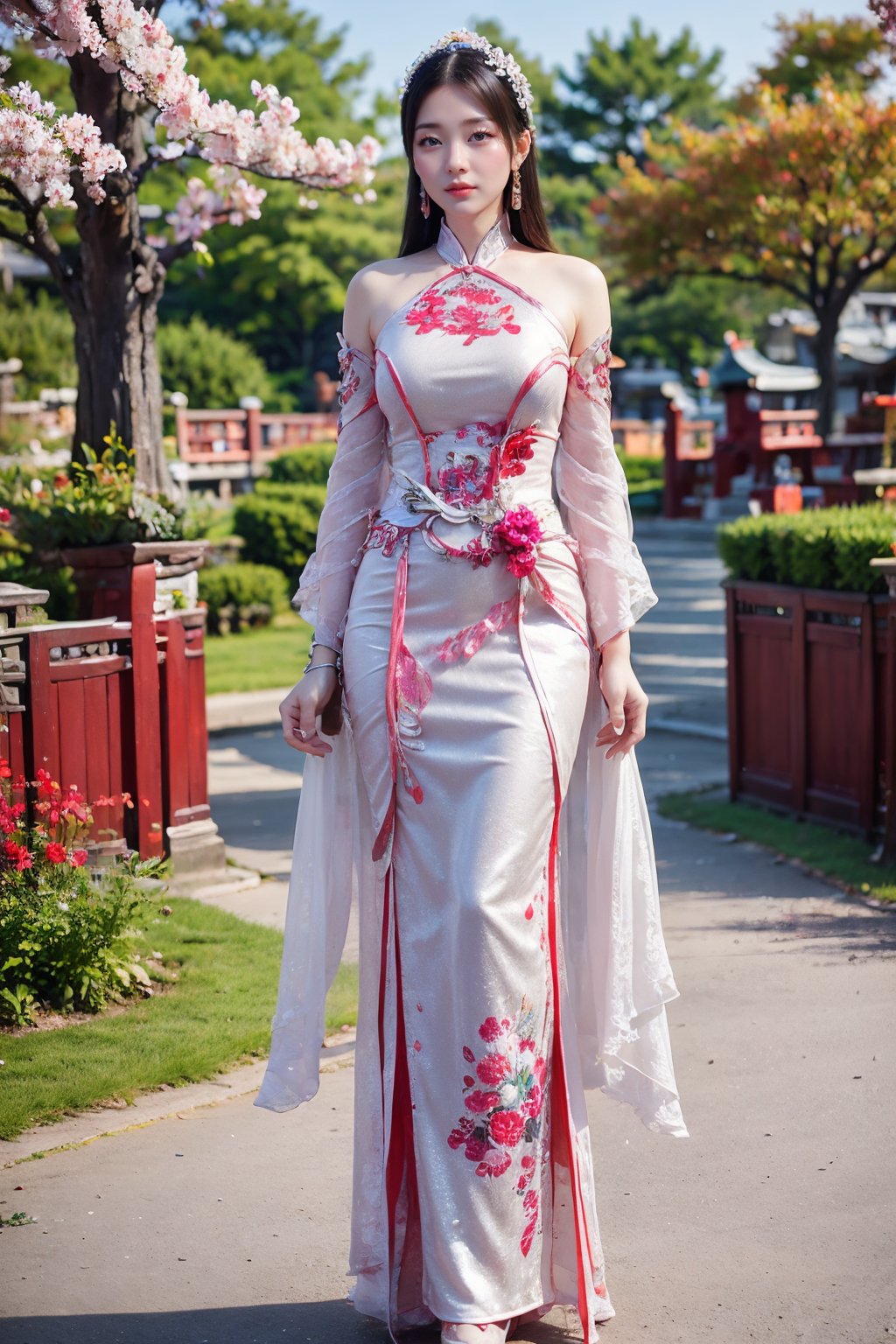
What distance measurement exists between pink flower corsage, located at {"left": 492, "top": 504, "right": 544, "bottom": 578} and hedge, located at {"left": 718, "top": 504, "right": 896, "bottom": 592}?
155 inches

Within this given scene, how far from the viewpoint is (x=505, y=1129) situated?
2.64 m

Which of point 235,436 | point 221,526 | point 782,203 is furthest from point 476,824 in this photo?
point 235,436

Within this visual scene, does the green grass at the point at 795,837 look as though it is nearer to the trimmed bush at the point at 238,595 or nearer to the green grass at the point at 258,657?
the green grass at the point at 258,657

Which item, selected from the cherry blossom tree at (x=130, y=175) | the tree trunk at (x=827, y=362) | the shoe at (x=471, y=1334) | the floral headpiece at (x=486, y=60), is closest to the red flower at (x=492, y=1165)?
the shoe at (x=471, y=1334)

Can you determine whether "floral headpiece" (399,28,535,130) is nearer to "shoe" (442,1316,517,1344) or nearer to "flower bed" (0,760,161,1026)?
"shoe" (442,1316,517,1344)

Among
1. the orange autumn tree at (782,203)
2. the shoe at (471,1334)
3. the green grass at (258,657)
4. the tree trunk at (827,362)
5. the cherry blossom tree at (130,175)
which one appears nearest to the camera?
the shoe at (471,1334)

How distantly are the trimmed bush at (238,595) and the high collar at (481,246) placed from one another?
41.4ft

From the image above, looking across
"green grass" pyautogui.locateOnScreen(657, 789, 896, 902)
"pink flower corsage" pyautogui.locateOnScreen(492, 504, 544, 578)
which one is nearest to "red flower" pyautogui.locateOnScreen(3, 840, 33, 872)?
"pink flower corsage" pyautogui.locateOnScreen(492, 504, 544, 578)

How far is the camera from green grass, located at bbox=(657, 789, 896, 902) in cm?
591

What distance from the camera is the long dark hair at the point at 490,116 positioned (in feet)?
9.16

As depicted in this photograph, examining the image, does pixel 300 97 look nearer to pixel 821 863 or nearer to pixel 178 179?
pixel 178 179

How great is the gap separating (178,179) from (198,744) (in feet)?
84.8

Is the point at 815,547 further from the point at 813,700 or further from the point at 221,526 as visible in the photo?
the point at 221,526

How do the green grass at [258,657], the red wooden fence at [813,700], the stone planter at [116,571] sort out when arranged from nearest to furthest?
the stone planter at [116,571], the red wooden fence at [813,700], the green grass at [258,657]
